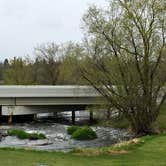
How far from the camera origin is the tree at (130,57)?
41.1m

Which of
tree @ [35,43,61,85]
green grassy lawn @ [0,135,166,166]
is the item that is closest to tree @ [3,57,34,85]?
tree @ [35,43,61,85]

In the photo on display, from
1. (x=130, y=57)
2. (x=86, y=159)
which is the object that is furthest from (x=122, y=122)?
(x=86, y=159)

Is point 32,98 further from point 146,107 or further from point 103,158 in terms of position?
point 103,158

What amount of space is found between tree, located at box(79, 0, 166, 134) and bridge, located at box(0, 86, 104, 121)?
1724 cm

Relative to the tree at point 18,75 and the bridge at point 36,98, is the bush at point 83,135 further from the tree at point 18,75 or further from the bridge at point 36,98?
the tree at point 18,75

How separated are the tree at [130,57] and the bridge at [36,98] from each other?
17.2m

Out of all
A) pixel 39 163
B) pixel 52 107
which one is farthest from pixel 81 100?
pixel 39 163

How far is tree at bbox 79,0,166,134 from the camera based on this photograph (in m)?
41.1

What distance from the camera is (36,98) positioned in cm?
6278

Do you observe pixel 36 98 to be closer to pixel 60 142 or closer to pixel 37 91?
pixel 37 91

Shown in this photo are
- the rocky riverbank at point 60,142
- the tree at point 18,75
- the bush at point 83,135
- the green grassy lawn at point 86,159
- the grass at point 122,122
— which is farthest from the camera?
the tree at point 18,75

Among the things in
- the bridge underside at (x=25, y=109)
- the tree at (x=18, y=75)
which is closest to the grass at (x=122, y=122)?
the bridge underside at (x=25, y=109)

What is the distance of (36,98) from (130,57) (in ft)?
77.5

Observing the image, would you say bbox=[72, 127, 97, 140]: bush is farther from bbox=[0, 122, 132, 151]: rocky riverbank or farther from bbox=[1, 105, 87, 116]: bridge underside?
bbox=[1, 105, 87, 116]: bridge underside
